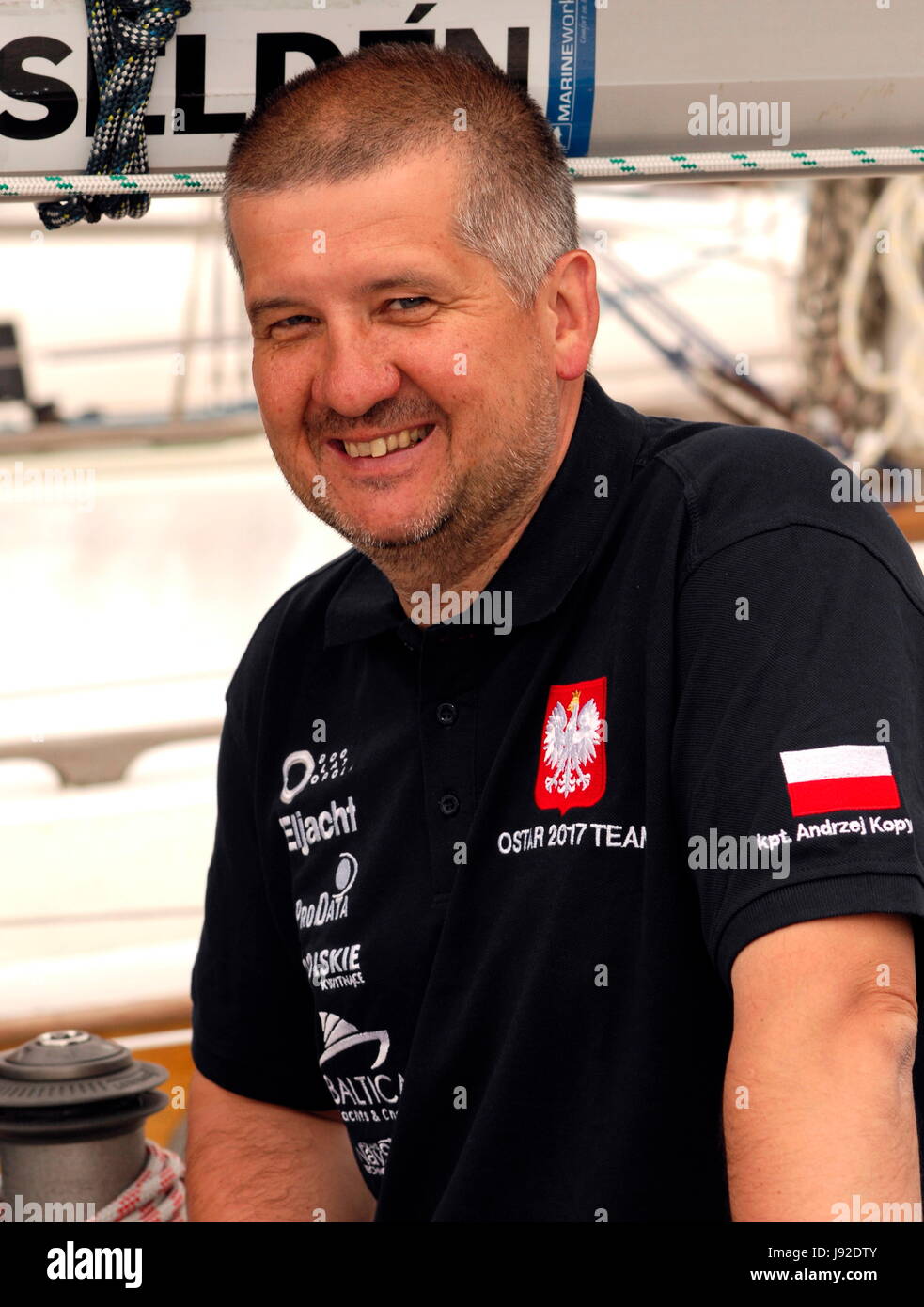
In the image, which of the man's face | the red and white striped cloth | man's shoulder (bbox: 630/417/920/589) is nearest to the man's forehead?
the man's face

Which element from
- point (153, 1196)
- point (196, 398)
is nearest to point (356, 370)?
point (153, 1196)

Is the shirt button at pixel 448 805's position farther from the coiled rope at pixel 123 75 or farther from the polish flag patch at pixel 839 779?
the coiled rope at pixel 123 75

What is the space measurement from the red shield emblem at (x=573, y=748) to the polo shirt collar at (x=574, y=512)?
7 cm

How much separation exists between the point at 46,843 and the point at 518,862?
3.14m

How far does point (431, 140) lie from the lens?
3.38ft

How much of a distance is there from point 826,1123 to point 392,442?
1.61 ft

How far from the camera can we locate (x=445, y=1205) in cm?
100

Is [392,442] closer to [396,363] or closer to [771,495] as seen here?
[396,363]

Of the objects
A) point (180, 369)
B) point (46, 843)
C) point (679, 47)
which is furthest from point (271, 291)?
point (180, 369)

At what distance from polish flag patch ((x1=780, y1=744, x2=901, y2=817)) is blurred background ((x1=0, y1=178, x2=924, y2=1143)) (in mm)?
3605

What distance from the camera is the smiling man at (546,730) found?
827mm

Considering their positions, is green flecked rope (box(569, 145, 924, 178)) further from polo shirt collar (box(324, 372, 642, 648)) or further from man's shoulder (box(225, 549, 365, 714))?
man's shoulder (box(225, 549, 365, 714))

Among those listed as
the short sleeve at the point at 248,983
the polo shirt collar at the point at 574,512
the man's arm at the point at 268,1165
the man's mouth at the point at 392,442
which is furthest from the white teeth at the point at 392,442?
the man's arm at the point at 268,1165

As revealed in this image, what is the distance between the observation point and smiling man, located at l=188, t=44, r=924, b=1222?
2.71 ft
